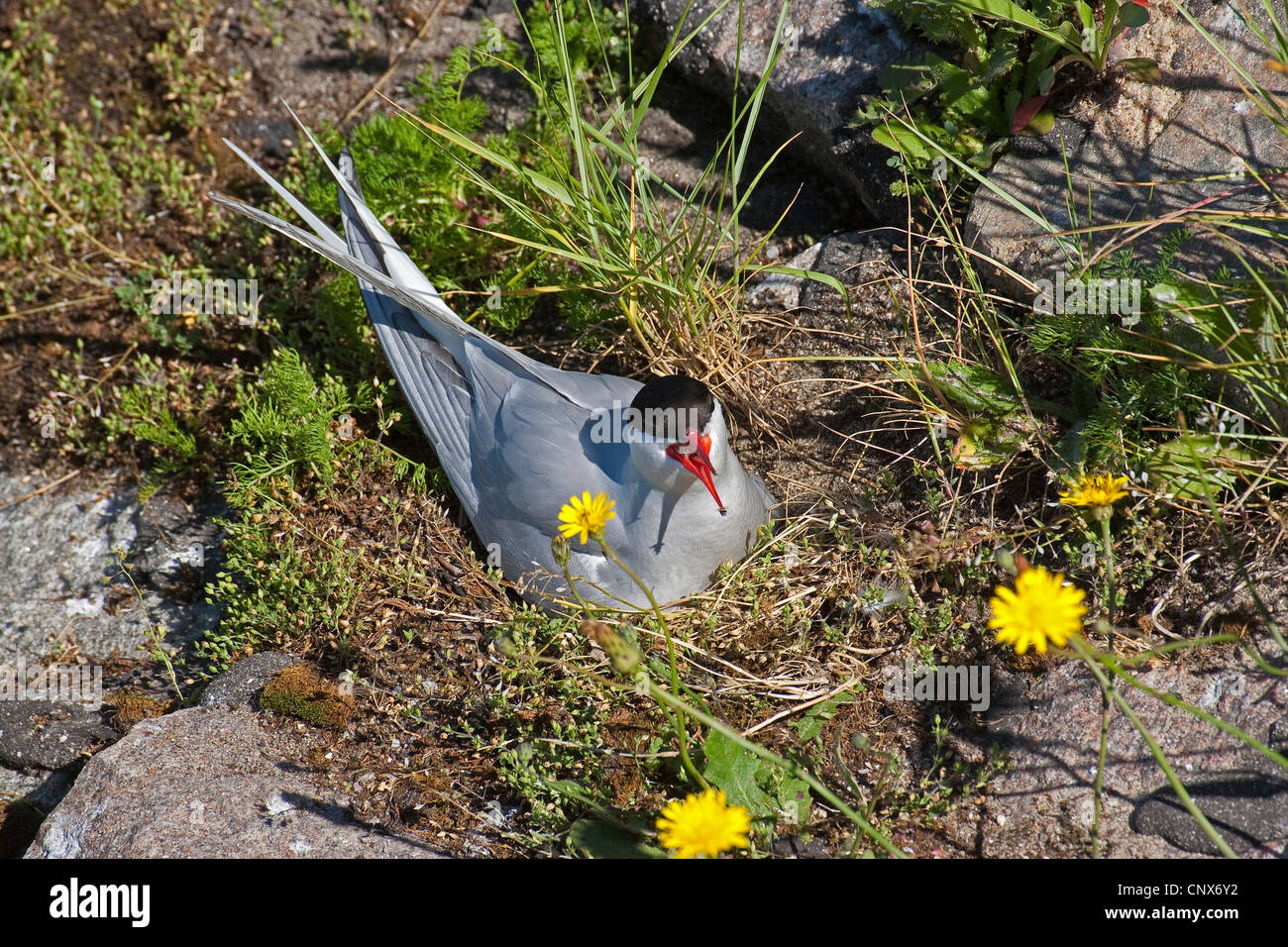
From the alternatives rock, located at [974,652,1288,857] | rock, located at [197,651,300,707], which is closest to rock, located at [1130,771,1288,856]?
rock, located at [974,652,1288,857]

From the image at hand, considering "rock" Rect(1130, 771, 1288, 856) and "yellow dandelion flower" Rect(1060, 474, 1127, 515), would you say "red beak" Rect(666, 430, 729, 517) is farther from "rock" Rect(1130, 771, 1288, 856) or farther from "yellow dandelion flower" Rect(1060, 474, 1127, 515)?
"rock" Rect(1130, 771, 1288, 856)

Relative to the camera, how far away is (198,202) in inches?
159

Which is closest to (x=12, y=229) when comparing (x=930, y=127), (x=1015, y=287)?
(x=930, y=127)

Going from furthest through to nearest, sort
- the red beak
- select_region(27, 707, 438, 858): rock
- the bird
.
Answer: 1. the bird
2. the red beak
3. select_region(27, 707, 438, 858): rock

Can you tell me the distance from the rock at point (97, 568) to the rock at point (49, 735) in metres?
0.27

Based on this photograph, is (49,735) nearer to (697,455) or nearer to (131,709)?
(131,709)

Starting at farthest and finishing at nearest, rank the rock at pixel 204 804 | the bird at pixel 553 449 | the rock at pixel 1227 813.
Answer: the bird at pixel 553 449
the rock at pixel 204 804
the rock at pixel 1227 813

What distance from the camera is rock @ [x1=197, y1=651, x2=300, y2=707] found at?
279cm

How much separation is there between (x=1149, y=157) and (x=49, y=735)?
3.73 metres

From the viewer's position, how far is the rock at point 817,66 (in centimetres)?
335

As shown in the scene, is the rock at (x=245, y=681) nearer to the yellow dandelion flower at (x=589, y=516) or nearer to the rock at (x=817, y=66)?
the yellow dandelion flower at (x=589, y=516)

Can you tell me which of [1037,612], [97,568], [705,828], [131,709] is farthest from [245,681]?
[1037,612]

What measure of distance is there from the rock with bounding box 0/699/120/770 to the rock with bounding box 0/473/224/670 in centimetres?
27

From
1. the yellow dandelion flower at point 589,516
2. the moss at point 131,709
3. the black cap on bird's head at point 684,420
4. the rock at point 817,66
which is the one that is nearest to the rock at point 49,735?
the moss at point 131,709
